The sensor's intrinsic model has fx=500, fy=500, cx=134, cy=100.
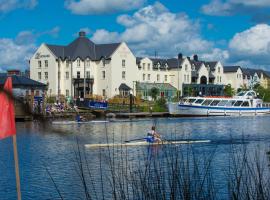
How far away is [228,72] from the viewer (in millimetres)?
133375

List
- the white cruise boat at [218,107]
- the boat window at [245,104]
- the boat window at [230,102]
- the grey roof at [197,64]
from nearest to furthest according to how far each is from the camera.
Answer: the white cruise boat at [218,107], the boat window at [230,102], the boat window at [245,104], the grey roof at [197,64]

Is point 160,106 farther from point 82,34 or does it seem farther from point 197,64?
point 197,64

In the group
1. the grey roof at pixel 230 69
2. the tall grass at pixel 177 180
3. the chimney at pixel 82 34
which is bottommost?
the tall grass at pixel 177 180

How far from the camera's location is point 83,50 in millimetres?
99375

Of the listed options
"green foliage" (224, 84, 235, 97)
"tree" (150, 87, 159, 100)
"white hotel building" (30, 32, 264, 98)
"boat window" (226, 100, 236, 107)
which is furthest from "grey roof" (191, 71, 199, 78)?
"boat window" (226, 100, 236, 107)

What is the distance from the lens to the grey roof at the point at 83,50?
9819 cm

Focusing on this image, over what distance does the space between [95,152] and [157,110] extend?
178ft

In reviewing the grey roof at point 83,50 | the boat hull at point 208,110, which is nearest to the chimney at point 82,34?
the grey roof at point 83,50

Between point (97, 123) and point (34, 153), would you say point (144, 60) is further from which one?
point (34, 153)

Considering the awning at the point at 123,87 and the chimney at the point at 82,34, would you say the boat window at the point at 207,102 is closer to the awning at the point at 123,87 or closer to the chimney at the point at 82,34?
the awning at the point at 123,87

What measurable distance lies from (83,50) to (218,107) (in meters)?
30.5

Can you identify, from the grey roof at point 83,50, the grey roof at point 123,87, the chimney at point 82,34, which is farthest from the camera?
the chimney at point 82,34

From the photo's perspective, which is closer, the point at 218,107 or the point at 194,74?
the point at 218,107

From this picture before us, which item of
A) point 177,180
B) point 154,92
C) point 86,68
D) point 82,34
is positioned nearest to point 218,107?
point 154,92
